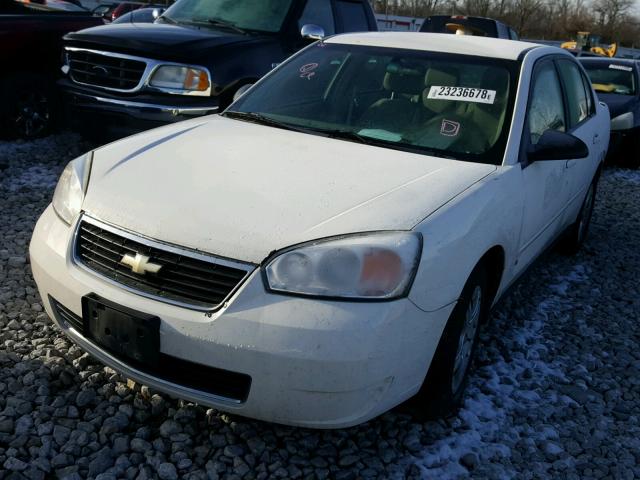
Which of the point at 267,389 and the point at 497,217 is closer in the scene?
the point at 267,389

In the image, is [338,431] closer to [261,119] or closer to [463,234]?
[463,234]

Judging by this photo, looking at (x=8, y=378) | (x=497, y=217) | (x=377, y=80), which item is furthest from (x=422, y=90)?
(x=8, y=378)

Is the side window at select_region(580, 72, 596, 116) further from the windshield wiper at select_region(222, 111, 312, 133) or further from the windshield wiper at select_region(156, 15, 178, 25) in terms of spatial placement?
the windshield wiper at select_region(156, 15, 178, 25)

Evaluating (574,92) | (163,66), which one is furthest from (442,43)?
(163,66)

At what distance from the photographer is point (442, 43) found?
12.4ft

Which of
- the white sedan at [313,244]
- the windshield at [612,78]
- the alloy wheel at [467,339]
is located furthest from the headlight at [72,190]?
the windshield at [612,78]

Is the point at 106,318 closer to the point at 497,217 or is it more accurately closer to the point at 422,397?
the point at 422,397

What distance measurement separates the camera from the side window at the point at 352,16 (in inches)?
286

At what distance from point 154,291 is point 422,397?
3.76 feet

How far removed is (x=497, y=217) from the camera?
2.78 metres

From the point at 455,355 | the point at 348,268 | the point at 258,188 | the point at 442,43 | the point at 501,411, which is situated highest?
the point at 442,43

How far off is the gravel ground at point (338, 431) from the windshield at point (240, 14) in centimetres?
367

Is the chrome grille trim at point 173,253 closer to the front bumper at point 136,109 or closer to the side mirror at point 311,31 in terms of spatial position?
the front bumper at point 136,109

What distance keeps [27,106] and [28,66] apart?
1.30ft
